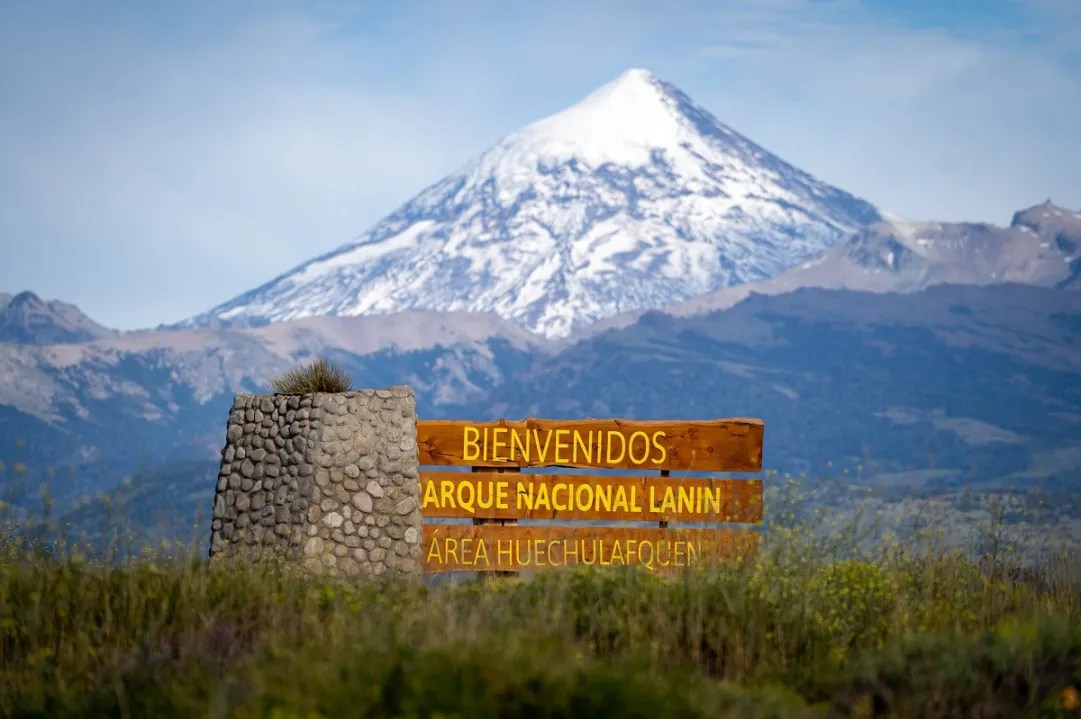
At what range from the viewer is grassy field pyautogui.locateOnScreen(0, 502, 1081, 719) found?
8578mm

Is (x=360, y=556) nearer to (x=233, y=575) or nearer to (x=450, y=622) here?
(x=233, y=575)

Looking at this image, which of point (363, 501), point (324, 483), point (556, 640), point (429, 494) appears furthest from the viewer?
point (429, 494)

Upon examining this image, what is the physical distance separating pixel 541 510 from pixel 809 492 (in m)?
3.70

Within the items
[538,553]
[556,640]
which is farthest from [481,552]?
[556,640]

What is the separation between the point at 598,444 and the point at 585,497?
2.04ft

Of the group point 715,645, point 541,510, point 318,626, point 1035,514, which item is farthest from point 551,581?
point 1035,514

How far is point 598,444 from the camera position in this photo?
17156 mm

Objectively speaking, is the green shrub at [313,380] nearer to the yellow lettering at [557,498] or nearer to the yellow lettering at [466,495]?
the yellow lettering at [466,495]

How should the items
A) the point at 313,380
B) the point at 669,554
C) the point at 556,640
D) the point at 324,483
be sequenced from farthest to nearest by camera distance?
the point at 669,554, the point at 313,380, the point at 324,483, the point at 556,640

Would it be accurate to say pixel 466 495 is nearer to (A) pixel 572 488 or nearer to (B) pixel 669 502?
(A) pixel 572 488

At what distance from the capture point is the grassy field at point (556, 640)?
338 inches

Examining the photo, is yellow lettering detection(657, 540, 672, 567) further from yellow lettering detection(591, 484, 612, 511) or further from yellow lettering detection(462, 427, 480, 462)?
yellow lettering detection(462, 427, 480, 462)

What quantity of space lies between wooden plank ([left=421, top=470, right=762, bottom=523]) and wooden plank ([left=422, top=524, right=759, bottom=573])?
0.60 feet

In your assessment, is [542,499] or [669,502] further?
[542,499]
